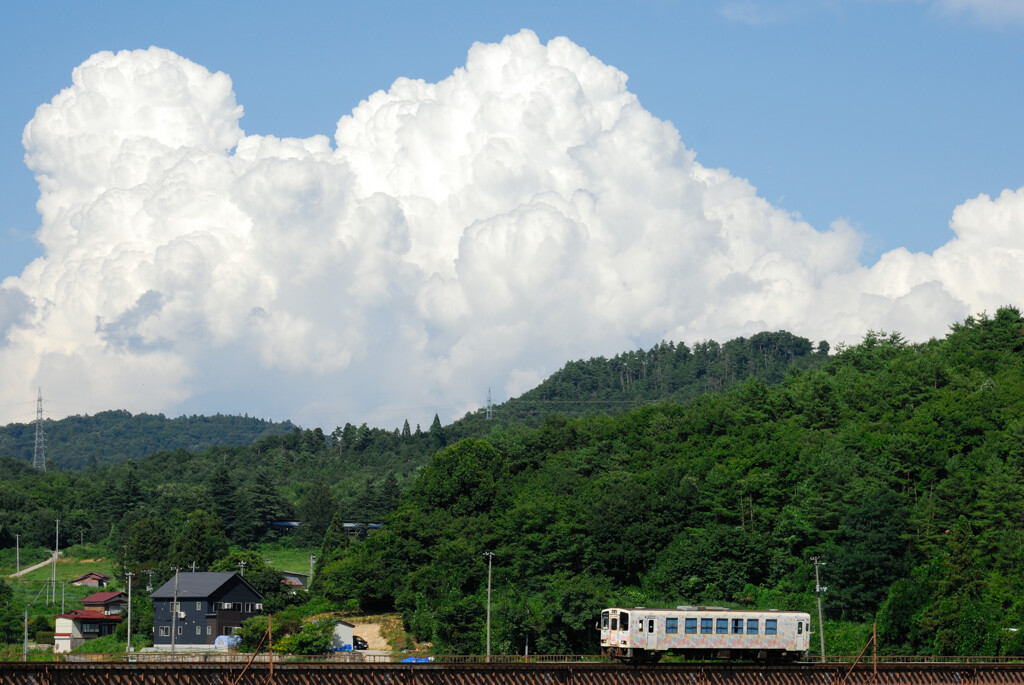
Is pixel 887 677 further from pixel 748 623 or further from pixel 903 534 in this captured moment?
pixel 903 534

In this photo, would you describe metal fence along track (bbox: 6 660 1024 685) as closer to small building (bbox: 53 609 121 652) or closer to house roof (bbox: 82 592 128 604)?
→ small building (bbox: 53 609 121 652)

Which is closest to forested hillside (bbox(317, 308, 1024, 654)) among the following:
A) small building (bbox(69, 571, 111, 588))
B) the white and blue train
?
the white and blue train

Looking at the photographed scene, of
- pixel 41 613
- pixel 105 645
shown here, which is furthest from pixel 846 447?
pixel 41 613

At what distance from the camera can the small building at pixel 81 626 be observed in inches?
4963

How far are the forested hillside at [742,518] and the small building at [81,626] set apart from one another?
86.7 feet

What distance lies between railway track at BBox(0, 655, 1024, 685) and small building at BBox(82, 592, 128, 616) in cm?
8263

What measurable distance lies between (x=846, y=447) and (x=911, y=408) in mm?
Result: 13978

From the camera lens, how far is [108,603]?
13525cm

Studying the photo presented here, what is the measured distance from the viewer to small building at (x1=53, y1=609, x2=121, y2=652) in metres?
126

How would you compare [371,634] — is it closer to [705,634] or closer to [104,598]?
[104,598]

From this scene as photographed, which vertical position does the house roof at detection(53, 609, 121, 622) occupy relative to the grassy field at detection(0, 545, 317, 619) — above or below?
below

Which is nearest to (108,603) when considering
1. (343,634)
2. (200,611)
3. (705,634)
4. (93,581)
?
(200,611)

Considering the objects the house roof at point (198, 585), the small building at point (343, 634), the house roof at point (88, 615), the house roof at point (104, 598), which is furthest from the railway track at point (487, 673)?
the house roof at point (104, 598)

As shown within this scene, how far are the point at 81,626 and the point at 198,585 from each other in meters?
21.2
